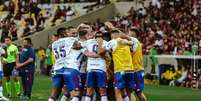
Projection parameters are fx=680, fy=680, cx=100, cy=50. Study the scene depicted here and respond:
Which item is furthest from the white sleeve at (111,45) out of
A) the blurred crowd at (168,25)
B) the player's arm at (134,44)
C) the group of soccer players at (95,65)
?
the blurred crowd at (168,25)

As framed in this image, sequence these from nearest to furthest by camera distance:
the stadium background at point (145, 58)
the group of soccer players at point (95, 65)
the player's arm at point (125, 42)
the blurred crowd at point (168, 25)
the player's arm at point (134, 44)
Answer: the group of soccer players at point (95, 65) < the player's arm at point (125, 42) < the player's arm at point (134, 44) < the stadium background at point (145, 58) < the blurred crowd at point (168, 25)

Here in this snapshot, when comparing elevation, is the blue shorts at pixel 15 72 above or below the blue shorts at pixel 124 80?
below

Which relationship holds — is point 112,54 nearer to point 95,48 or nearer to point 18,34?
point 95,48

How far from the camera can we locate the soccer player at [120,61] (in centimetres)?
1698

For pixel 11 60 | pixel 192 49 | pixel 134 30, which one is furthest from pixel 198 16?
pixel 134 30

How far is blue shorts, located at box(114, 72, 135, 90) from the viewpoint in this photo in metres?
17.0

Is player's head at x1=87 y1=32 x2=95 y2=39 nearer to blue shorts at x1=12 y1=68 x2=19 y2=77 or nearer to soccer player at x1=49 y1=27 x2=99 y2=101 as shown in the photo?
soccer player at x1=49 y1=27 x2=99 y2=101

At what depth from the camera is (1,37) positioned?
42594mm

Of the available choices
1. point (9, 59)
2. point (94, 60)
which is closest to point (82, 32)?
point (94, 60)

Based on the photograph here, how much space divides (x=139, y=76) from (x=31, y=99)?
519cm

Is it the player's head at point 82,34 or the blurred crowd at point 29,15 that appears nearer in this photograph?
the player's head at point 82,34

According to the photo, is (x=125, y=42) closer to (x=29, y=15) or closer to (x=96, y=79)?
(x=96, y=79)

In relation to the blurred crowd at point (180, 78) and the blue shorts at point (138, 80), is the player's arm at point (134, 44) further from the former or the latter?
the blurred crowd at point (180, 78)

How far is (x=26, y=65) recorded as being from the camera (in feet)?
71.5
